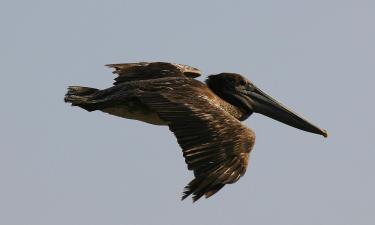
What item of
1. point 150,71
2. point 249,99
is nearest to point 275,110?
point 249,99

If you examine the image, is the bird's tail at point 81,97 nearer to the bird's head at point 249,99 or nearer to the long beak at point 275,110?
the bird's head at point 249,99

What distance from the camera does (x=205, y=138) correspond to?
1884 centimetres

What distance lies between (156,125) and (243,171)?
152 inches

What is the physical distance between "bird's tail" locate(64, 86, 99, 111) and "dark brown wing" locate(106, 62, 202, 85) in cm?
115

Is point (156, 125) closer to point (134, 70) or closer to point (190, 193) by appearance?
point (134, 70)

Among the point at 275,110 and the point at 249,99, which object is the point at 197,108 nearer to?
the point at 249,99

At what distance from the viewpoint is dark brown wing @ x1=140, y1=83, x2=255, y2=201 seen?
1808 centimetres

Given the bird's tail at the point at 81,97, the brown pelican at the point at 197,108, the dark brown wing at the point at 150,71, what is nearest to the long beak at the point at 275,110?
the brown pelican at the point at 197,108

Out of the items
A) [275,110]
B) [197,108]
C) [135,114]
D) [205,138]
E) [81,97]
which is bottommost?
[275,110]

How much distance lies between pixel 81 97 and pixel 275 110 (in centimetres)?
336

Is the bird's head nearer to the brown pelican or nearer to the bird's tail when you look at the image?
the brown pelican

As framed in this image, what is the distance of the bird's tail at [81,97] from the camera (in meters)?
21.4

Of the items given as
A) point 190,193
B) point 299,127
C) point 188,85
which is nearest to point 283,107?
point 299,127

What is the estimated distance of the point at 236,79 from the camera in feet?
74.5
